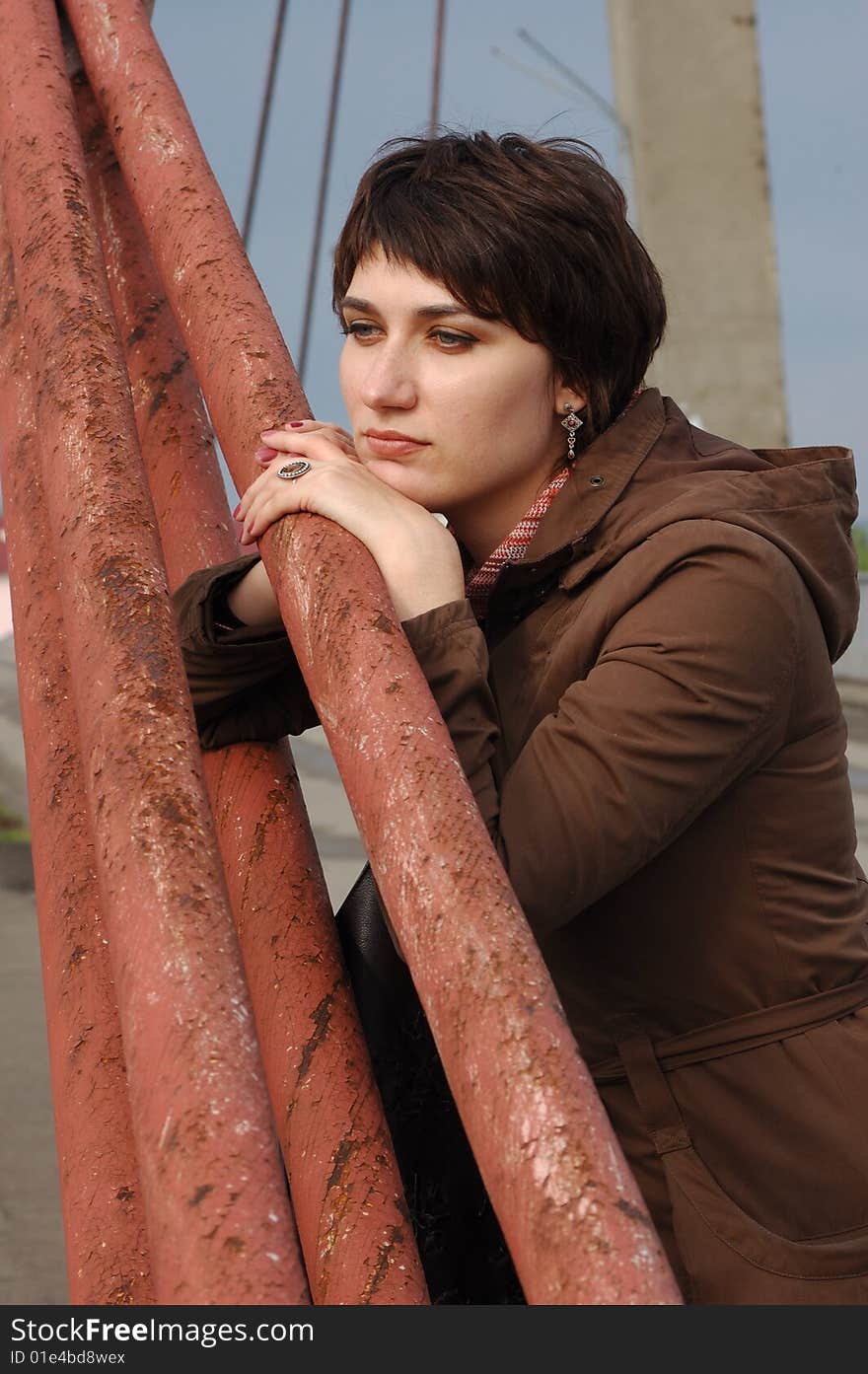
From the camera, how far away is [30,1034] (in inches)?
155

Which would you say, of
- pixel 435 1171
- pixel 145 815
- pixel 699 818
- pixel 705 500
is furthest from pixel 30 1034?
pixel 145 815

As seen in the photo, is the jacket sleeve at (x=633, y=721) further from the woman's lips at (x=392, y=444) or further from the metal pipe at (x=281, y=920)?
the woman's lips at (x=392, y=444)

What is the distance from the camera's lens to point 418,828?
915 mm

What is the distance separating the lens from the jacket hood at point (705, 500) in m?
1.38

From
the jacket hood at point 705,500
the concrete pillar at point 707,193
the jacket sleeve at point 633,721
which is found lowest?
the concrete pillar at point 707,193

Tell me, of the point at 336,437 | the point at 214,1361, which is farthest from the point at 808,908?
the point at 214,1361

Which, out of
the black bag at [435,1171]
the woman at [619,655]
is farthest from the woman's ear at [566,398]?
the black bag at [435,1171]

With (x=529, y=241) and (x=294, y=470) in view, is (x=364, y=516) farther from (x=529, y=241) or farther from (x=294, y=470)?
(x=529, y=241)

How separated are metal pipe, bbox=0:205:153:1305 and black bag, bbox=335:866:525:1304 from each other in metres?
0.30

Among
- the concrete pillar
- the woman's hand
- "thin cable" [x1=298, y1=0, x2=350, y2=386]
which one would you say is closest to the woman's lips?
the woman's hand

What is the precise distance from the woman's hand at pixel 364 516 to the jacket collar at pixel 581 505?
0.21 m

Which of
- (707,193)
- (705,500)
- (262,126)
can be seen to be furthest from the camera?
(707,193)

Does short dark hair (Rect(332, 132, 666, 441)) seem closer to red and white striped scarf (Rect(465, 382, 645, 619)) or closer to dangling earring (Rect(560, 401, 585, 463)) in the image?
dangling earring (Rect(560, 401, 585, 463))

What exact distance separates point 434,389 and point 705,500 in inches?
12.6
